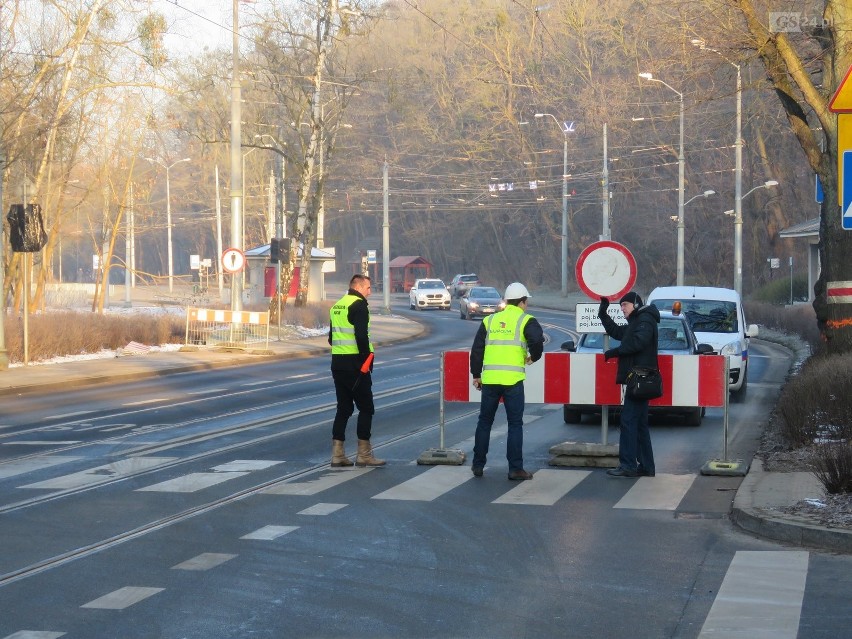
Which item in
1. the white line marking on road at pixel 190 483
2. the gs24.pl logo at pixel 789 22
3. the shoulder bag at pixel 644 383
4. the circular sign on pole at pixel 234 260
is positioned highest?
the gs24.pl logo at pixel 789 22

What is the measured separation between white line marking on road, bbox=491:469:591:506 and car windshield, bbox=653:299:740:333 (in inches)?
370

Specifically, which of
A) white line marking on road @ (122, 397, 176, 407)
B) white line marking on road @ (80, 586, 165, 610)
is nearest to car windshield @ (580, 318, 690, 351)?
white line marking on road @ (122, 397, 176, 407)

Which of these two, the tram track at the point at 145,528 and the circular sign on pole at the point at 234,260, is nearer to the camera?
the tram track at the point at 145,528

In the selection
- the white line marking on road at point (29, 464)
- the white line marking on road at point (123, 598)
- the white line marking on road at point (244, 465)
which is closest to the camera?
the white line marking on road at point (123, 598)

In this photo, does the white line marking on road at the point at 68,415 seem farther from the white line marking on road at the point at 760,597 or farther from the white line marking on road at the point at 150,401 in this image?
the white line marking on road at the point at 760,597

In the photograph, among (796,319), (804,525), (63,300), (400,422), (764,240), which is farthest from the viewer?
(764,240)

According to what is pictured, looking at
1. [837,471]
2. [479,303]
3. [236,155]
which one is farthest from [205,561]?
[479,303]

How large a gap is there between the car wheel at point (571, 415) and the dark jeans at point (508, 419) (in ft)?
15.8

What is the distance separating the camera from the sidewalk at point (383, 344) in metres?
8.62

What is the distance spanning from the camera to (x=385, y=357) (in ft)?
106

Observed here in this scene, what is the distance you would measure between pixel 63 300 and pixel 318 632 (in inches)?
2058

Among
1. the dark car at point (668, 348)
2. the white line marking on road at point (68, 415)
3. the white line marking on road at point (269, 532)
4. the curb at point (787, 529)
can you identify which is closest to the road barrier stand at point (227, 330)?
the white line marking on road at point (68, 415)

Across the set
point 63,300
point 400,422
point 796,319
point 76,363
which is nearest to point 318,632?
point 400,422

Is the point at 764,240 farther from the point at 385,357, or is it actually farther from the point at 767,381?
the point at 767,381
